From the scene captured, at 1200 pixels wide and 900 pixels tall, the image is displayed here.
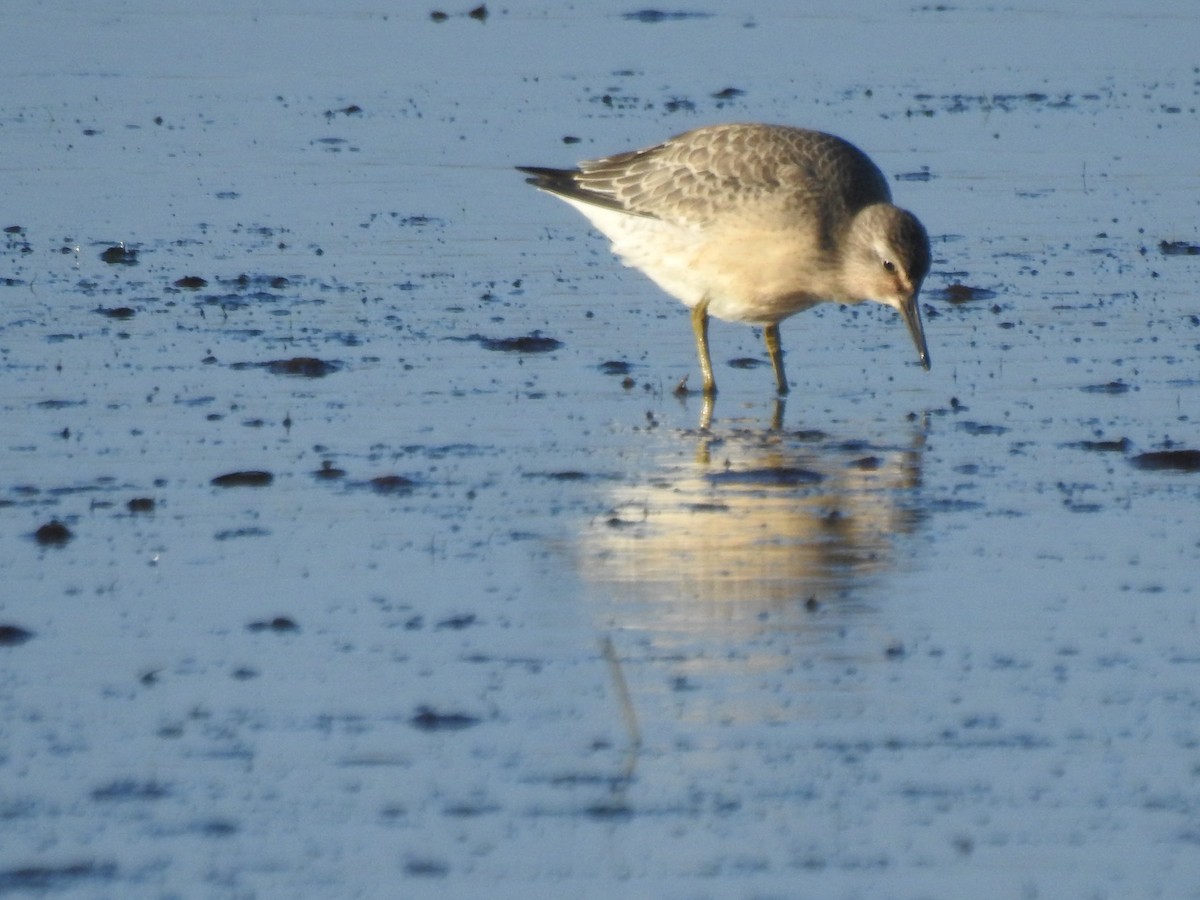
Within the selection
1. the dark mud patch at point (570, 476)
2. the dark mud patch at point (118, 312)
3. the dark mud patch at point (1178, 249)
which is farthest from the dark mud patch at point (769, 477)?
the dark mud patch at point (1178, 249)

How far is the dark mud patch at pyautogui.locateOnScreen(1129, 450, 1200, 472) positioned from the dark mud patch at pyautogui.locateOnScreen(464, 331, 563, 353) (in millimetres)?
3047

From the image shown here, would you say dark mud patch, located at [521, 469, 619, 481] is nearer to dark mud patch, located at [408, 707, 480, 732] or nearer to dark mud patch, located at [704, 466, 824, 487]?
dark mud patch, located at [704, 466, 824, 487]

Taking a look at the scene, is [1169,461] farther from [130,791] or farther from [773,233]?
[130,791]

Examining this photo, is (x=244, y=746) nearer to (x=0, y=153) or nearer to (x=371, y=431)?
(x=371, y=431)

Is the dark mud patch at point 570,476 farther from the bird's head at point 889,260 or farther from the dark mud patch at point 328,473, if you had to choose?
the bird's head at point 889,260

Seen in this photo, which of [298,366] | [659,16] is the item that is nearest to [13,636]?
[298,366]

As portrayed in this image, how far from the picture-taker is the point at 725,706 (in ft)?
22.2

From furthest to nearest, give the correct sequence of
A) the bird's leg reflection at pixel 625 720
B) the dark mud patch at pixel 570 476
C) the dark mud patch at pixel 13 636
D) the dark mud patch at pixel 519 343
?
the dark mud patch at pixel 519 343 < the dark mud patch at pixel 570 476 < the dark mud patch at pixel 13 636 < the bird's leg reflection at pixel 625 720

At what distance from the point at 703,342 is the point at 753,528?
8.88 ft

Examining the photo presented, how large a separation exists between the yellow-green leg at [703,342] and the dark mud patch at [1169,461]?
2248mm

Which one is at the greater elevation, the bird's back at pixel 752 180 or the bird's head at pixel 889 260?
the bird's back at pixel 752 180

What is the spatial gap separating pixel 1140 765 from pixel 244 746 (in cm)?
232

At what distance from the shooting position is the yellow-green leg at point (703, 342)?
11.1m

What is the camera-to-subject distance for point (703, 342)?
1127 cm
